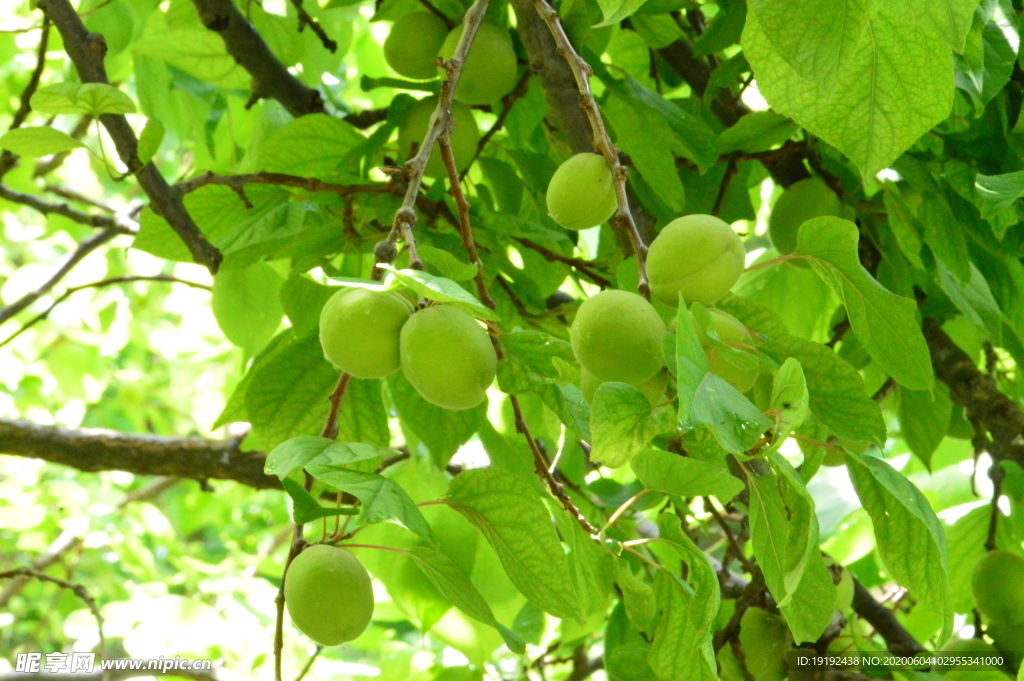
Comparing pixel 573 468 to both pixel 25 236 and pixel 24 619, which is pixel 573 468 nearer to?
pixel 25 236

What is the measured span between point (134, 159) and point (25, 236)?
1871mm

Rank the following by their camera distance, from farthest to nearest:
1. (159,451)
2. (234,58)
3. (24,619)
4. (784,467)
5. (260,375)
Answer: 1. (24,619)
2. (159,451)
3. (234,58)
4. (260,375)
5. (784,467)

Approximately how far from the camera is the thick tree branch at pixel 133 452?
5.10ft

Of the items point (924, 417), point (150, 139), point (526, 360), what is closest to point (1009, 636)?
point (924, 417)

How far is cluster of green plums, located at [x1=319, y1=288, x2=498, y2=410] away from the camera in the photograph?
22.0 inches

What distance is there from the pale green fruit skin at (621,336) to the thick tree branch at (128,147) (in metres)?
0.48

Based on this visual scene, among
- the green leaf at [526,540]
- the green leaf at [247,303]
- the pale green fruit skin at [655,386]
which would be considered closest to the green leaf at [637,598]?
the green leaf at [526,540]

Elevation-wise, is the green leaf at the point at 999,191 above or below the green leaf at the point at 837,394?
above

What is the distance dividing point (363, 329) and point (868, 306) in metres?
0.39

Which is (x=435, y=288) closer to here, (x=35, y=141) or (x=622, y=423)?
(x=622, y=423)

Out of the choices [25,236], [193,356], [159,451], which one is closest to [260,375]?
[159,451]

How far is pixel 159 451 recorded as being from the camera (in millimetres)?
1607

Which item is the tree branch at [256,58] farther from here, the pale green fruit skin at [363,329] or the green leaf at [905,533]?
the green leaf at [905,533]

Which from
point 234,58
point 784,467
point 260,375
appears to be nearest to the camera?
point 784,467
